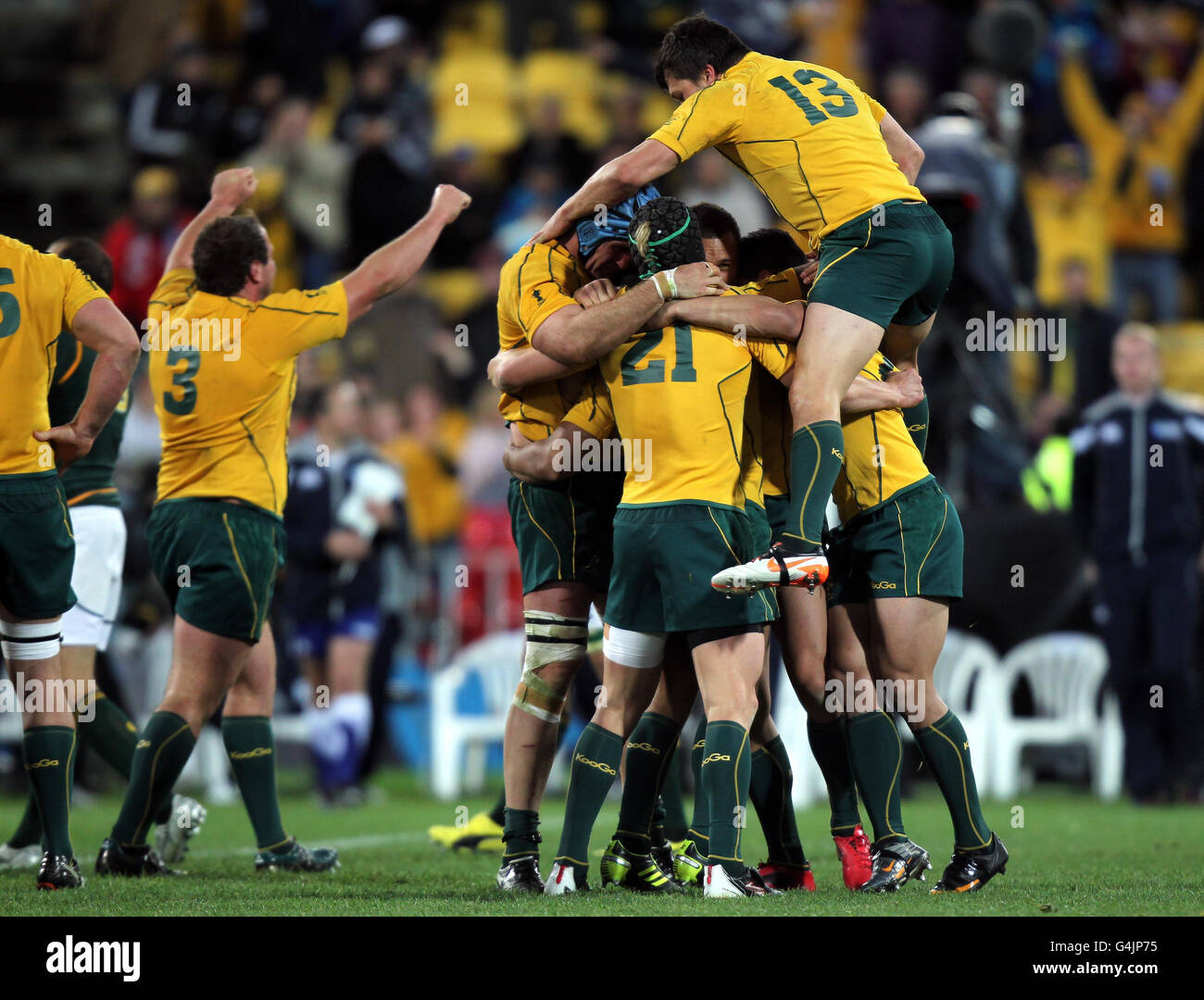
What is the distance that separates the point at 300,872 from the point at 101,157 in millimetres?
12351

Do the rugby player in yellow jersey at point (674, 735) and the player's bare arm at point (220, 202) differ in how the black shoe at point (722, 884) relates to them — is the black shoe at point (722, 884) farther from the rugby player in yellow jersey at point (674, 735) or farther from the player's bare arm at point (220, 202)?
the player's bare arm at point (220, 202)

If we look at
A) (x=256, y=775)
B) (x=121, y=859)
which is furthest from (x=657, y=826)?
(x=121, y=859)

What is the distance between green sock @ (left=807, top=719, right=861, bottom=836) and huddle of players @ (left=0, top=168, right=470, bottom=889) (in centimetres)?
218

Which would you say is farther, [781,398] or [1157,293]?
[1157,293]

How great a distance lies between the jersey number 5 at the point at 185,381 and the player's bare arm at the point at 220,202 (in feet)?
2.59

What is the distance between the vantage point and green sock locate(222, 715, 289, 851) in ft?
23.2

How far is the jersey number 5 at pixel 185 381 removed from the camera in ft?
22.5

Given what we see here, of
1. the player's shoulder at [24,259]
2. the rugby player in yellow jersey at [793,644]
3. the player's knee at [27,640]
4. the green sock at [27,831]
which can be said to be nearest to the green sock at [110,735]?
the green sock at [27,831]

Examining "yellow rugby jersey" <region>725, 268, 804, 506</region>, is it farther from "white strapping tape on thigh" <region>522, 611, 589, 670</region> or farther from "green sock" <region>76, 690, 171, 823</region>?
"green sock" <region>76, 690, 171, 823</region>

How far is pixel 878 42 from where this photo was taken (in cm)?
1648

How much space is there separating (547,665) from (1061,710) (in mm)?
6666

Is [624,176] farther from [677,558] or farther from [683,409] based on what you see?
[677,558]
